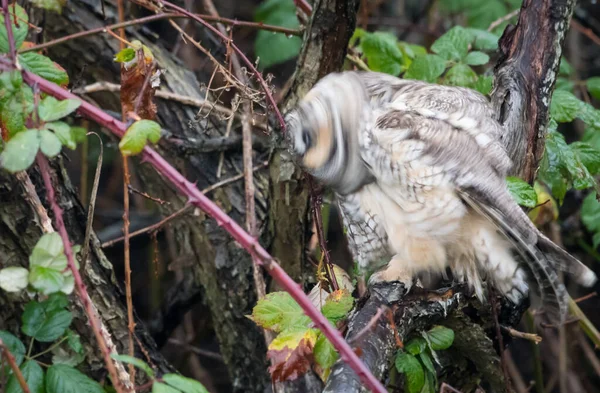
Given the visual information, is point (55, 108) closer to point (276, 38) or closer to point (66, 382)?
point (66, 382)

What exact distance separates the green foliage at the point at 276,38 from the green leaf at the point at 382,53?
2.63ft

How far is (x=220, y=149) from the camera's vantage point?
7.89ft

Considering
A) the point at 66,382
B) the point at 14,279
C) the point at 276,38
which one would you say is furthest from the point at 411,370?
the point at 276,38

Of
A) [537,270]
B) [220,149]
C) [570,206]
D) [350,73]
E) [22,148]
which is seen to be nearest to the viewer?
[22,148]

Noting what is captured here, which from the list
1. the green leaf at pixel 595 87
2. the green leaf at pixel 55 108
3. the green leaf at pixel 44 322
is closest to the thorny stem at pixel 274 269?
the green leaf at pixel 55 108

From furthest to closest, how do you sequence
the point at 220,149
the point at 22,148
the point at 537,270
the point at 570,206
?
1. the point at 570,206
2. the point at 220,149
3. the point at 537,270
4. the point at 22,148

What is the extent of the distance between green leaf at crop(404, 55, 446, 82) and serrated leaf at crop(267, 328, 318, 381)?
1.02 m

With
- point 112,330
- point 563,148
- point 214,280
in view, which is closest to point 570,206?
point 563,148

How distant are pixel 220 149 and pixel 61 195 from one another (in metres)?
0.62

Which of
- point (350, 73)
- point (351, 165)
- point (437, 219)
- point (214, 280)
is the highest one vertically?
point (350, 73)

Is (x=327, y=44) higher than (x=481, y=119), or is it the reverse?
(x=327, y=44)

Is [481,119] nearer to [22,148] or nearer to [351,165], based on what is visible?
[351,165]

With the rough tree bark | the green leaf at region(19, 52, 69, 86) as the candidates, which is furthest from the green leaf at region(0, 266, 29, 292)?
the rough tree bark

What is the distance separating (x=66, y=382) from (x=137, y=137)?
2.23 feet
